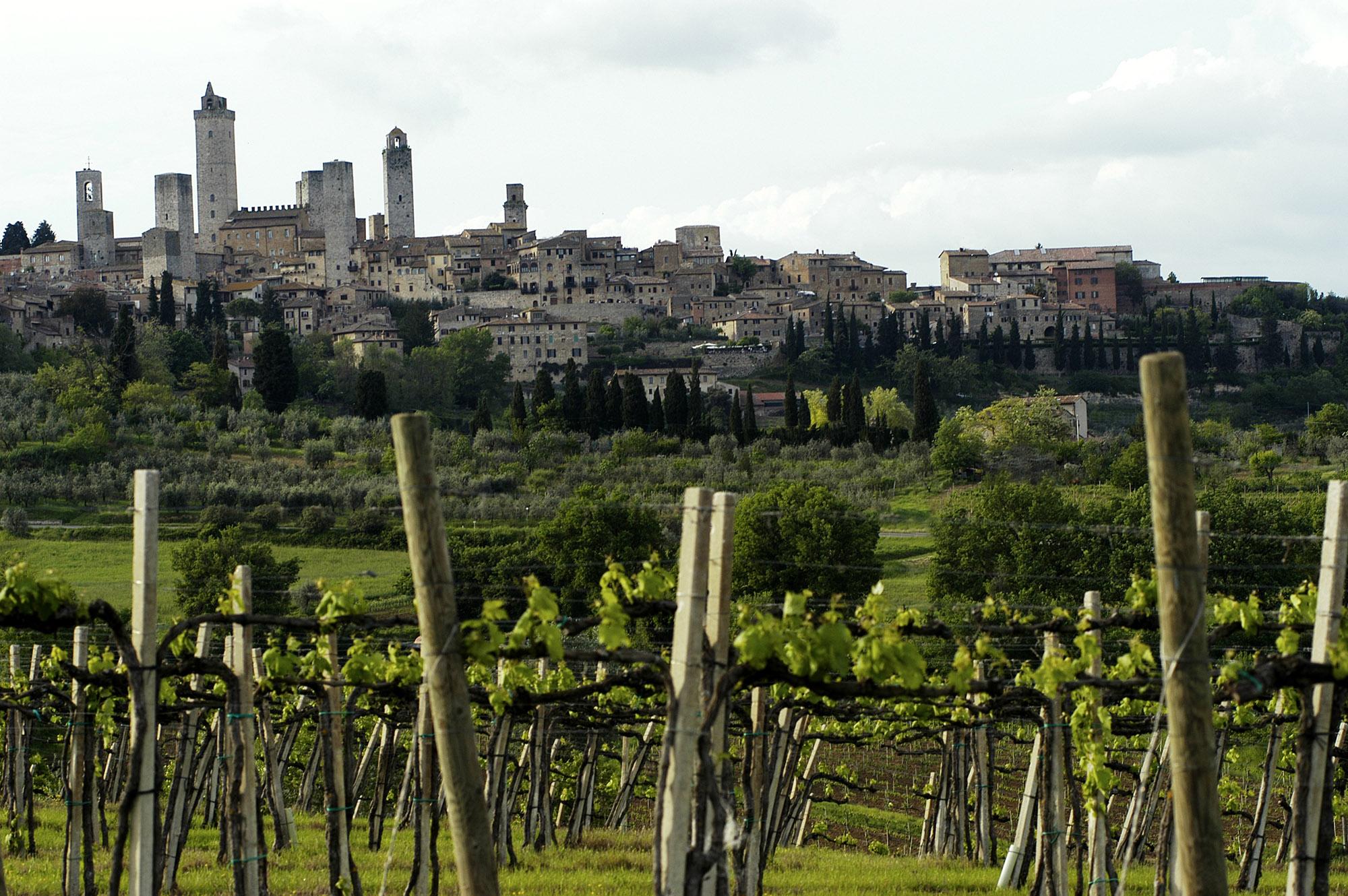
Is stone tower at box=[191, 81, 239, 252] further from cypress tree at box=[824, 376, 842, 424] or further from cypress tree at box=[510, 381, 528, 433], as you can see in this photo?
cypress tree at box=[824, 376, 842, 424]

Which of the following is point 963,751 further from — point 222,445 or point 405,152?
point 405,152

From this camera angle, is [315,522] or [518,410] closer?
[315,522]

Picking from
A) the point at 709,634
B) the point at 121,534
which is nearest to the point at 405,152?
the point at 121,534

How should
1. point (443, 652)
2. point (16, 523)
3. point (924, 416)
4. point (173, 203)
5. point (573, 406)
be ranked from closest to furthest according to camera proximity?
point (443, 652), point (16, 523), point (924, 416), point (573, 406), point (173, 203)

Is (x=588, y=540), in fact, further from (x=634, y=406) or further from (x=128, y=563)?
(x=634, y=406)

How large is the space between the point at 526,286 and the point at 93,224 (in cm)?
3743

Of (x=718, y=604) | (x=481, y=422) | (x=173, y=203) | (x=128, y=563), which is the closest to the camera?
(x=718, y=604)

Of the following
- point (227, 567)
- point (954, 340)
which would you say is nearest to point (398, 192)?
point (954, 340)

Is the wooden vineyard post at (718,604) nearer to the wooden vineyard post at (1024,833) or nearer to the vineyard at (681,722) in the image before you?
the vineyard at (681,722)

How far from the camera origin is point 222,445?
57906 mm

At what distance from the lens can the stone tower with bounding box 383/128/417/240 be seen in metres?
126

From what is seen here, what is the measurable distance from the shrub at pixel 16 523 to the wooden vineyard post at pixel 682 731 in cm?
4054

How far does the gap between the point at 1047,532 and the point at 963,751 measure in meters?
24.4

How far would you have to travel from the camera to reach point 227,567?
33656 mm
